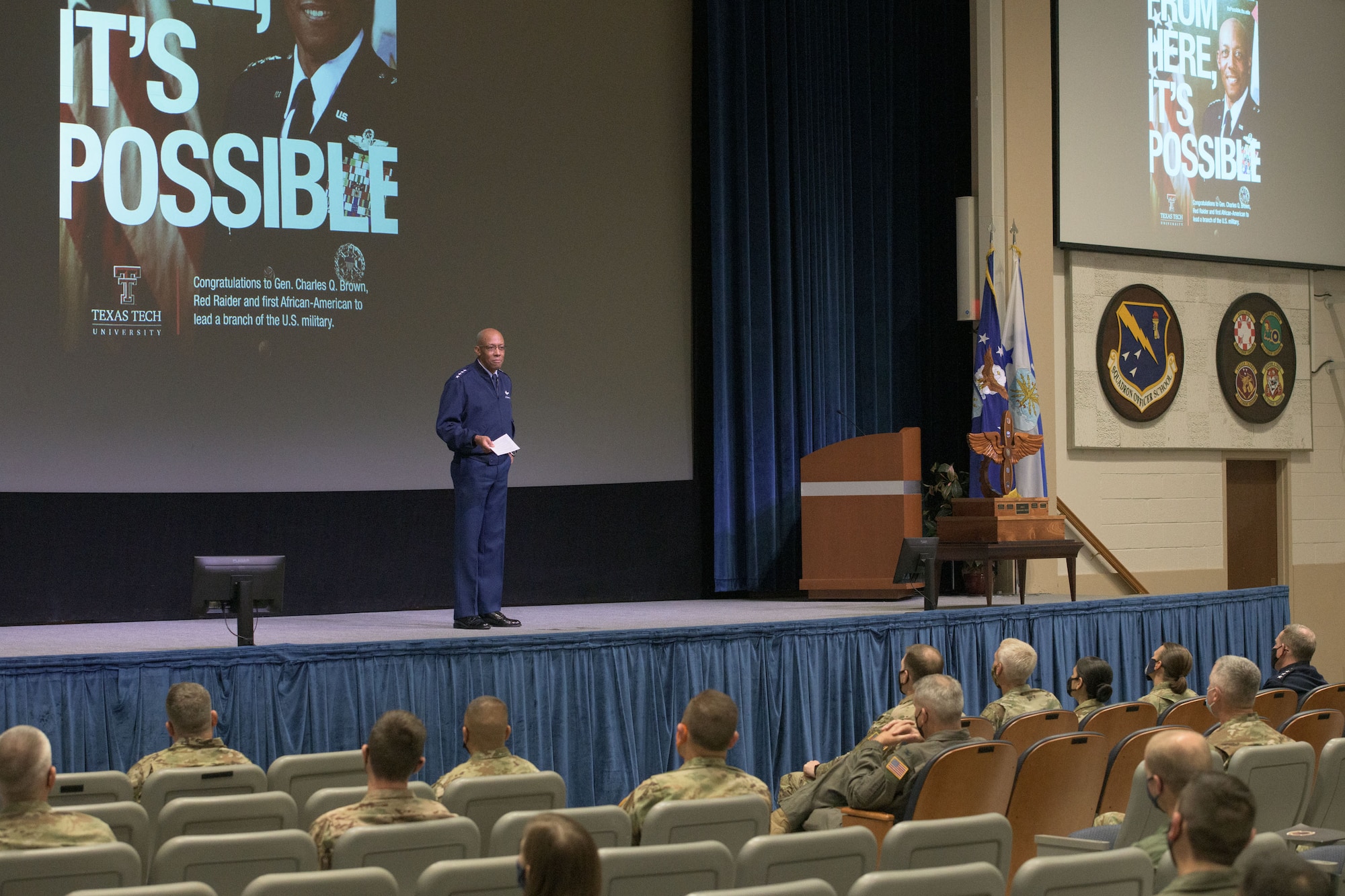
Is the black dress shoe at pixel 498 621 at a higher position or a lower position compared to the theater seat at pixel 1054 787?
higher

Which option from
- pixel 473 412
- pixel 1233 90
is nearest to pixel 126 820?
pixel 473 412

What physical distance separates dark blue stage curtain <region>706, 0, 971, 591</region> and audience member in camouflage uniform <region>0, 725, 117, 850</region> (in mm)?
7053

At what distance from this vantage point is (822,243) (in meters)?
10.4

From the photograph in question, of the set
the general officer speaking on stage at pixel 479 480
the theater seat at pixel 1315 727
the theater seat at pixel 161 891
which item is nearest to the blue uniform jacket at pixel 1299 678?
the theater seat at pixel 1315 727

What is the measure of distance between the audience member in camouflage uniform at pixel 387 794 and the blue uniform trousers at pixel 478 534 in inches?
141

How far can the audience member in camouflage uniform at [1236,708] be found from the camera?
4414 mm

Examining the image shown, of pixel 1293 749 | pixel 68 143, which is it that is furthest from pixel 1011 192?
pixel 1293 749

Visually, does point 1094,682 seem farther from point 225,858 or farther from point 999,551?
point 225,858

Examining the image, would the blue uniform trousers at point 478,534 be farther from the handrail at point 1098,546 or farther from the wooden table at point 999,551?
the handrail at point 1098,546

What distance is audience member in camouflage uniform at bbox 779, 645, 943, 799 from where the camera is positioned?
4.37m

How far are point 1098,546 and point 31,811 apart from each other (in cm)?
887

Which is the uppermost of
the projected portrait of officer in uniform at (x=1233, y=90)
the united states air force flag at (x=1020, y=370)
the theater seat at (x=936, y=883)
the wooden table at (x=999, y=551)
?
the projected portrait of officer in uniform at (x=1233, y=90)

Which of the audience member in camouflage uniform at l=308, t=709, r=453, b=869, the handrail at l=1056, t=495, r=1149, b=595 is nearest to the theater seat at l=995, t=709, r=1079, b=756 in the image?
the audience member in camouflage uniform at l=308, t=709, r=453, b=869

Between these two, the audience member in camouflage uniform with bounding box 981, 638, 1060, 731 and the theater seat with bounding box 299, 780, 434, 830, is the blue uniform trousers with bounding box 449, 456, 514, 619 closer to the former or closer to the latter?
the audience member in camouflage uniform with bounding box 981, 638, 1060, 731
